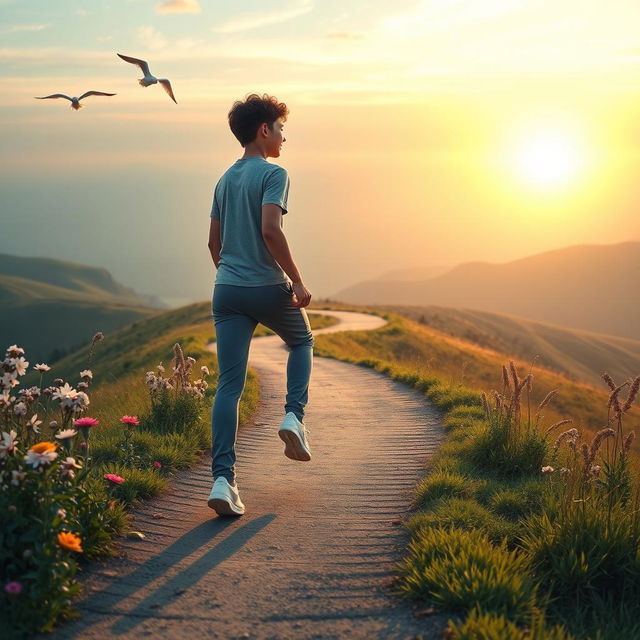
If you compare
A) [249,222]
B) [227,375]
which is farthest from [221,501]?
[249,222]

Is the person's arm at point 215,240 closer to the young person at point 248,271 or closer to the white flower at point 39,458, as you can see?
the young person at point 248,271

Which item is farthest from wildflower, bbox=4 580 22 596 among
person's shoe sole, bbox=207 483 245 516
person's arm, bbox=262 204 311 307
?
person's arm, bbox=262 204 311 307

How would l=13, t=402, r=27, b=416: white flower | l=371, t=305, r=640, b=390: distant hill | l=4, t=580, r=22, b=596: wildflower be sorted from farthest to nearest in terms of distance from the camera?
l=371, t=305, r=640, b=390: distant hill, l=13, t=402, r=27, b=416: white flower, l=4, t=580, r=22, b=596: wildflower

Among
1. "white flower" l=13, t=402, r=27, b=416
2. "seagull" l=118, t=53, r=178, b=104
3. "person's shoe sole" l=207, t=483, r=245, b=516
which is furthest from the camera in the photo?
"seagull" l=118, t=53, r=178, b=104

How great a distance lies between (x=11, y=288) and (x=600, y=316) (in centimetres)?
13852

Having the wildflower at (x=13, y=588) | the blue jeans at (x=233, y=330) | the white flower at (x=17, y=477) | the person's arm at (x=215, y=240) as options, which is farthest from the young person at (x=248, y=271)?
the wildflower at (x=13, y=588)

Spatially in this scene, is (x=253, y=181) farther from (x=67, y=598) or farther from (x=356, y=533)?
(x=67, y=598)

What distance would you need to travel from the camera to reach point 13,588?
12.4 feet

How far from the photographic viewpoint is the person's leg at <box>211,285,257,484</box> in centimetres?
536

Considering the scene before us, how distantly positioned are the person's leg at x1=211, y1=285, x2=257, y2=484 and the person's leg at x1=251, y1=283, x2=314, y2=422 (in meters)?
0.16

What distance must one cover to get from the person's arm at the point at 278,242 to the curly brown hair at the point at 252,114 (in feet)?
2.03

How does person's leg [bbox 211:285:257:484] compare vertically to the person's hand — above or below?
below

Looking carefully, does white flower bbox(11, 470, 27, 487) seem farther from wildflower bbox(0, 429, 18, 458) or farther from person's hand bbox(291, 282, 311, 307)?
person's hand bbox(291, 282, 311, 307)

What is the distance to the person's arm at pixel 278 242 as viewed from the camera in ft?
16.8
